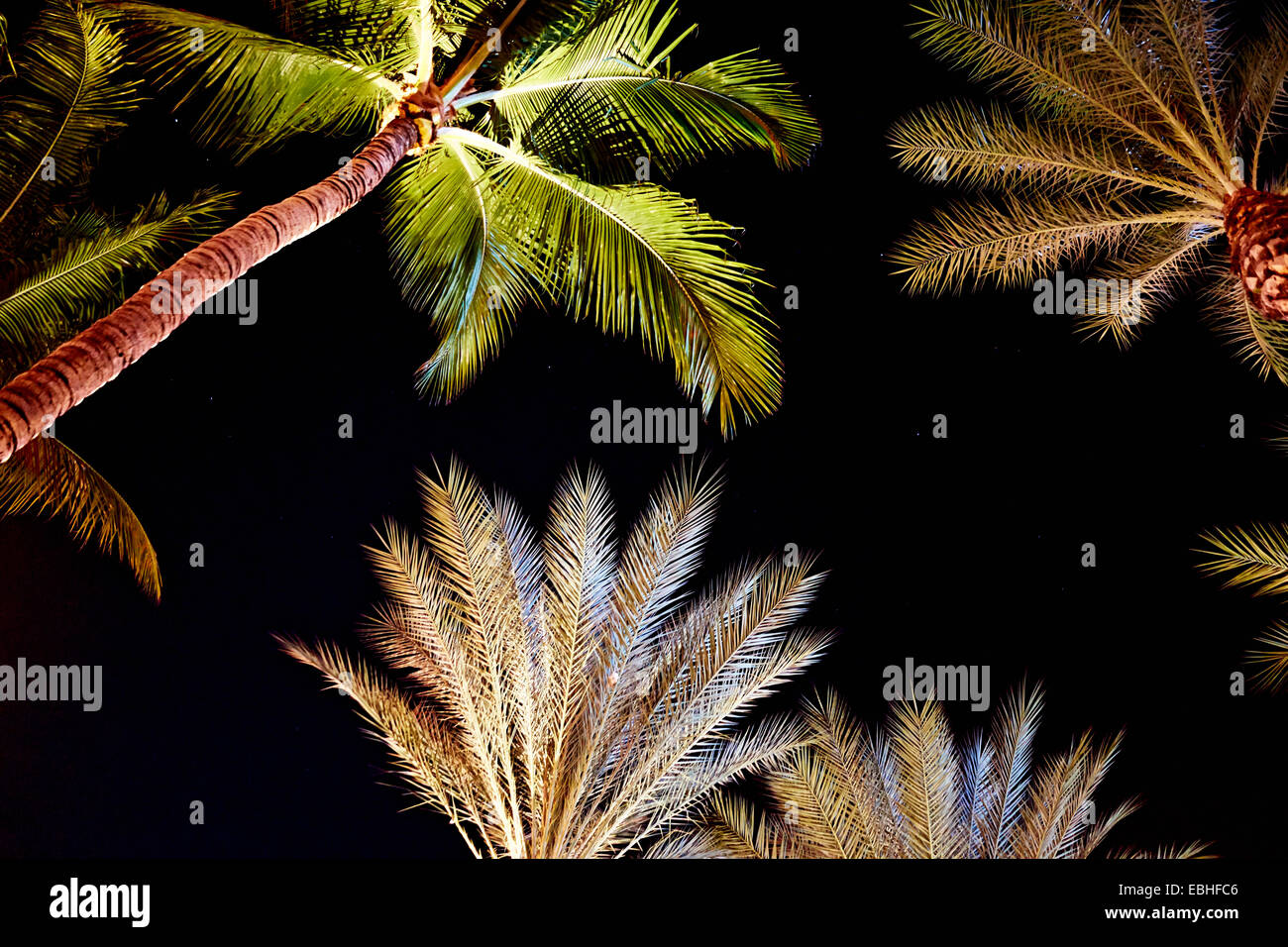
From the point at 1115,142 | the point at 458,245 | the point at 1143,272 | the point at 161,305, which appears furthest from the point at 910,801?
the point at 161,305

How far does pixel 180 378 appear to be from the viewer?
33.1 ft

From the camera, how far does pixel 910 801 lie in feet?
29.1

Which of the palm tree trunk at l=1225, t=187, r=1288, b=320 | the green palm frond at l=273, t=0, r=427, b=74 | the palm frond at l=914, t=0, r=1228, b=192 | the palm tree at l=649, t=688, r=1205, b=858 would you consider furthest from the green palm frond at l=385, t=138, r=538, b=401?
the palm tree trunk at l=1225, t=187, r=1288, b=320

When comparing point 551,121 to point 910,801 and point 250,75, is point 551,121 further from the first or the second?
point 910,801

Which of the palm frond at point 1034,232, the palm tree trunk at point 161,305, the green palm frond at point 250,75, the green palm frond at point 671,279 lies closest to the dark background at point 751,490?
the palm frond at point 1034,232

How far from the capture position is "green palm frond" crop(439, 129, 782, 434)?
20.8 feet

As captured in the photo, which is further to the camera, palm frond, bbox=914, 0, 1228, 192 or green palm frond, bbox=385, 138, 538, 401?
green palm frond, bbox=385, 138, 538, 401

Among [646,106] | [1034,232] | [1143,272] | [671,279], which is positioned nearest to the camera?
[671,279]

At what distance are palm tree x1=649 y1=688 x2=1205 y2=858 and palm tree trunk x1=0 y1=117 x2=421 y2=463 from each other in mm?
6472

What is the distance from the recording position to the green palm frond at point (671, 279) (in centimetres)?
634

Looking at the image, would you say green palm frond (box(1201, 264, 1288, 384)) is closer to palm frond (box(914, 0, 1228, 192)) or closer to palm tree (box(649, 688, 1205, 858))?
palm frond (box(914, 0, 1228, 192))

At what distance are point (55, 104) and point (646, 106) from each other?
4.73m
